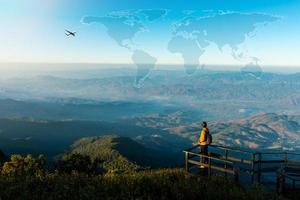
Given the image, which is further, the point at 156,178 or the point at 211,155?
the point at 211,155

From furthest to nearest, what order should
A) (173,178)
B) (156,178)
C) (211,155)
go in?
(211,155) → (173,178) → (156,178)

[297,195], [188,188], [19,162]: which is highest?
[188,188]

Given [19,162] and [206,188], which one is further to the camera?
[19,162]

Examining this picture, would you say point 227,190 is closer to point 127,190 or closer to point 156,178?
point 156,178

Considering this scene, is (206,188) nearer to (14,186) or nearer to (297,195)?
(297,195)

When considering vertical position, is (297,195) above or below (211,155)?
A: below

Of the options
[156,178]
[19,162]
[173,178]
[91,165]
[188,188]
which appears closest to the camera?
[188,188]

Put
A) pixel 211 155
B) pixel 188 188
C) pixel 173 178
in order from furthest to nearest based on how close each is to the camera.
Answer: pixel 211 155
pixel 173 178
pixel 188 188

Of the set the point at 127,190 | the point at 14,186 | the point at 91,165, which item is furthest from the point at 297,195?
the point at 91,165

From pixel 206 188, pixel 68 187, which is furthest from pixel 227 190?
pixel 68 187
